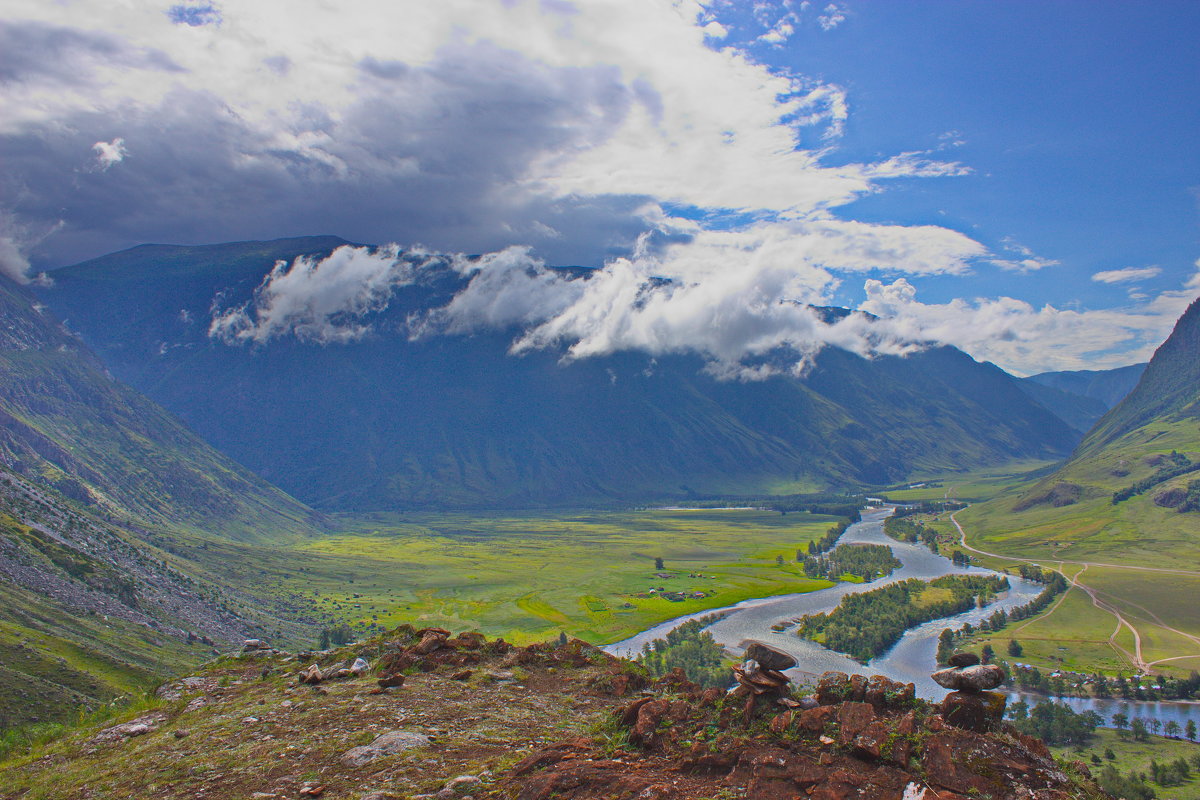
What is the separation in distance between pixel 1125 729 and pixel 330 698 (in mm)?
117347

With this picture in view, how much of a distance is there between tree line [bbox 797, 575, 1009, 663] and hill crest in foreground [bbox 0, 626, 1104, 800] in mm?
109404

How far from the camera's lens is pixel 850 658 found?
112312 mm

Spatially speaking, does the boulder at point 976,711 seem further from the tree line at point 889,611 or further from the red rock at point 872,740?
the tree line at point 889,611

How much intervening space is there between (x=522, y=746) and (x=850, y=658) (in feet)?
371

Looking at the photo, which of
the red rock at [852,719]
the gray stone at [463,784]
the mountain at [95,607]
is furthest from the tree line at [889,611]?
the gray stone at [463,784]

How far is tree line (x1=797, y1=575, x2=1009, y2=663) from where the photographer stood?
394ft

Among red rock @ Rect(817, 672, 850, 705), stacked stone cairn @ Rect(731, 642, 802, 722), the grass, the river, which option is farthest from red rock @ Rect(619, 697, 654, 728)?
the grass

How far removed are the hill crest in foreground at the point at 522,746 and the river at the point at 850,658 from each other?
56686mm

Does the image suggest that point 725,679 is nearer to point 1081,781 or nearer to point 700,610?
point 700,610

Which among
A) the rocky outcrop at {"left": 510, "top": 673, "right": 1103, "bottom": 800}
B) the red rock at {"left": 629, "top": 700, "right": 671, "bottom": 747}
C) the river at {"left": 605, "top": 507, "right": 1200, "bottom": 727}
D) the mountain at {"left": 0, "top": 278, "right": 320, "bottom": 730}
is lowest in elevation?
the river at {"left": 605, "top": 507, "right": 1200, "bottom": 727}

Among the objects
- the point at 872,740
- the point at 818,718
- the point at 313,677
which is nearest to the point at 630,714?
the point at 818,718

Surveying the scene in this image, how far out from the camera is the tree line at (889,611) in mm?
120125

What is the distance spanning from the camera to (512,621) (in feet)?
468

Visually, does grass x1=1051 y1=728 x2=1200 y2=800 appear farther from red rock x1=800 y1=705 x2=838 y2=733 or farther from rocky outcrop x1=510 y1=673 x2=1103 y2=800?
red rock x1=800 y1=705 x2=838 y2=733
